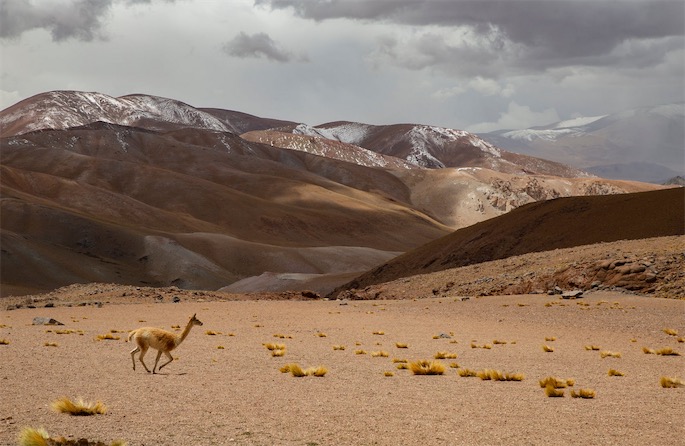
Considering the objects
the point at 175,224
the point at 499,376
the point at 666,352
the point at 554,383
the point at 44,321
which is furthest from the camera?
the point at 175,224

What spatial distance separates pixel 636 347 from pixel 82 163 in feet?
534

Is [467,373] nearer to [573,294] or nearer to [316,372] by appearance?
[316,372]

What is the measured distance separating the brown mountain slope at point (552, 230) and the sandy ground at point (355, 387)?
20888mm

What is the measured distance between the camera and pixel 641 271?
3362cm

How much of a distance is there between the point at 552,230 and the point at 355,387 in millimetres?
42472

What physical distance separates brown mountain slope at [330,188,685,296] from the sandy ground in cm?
2089

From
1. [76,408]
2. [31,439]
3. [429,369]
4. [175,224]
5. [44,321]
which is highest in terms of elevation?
[175,224]

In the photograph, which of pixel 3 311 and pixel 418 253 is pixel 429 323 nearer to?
pixel 3 311

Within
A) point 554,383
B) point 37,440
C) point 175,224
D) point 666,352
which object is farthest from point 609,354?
point 175,224

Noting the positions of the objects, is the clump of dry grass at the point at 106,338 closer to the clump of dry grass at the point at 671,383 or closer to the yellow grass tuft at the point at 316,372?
the yellow grass tuft at the point at 316,372

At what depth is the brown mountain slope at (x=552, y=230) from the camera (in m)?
47.6

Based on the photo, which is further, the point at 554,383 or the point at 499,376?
the point at 499,376

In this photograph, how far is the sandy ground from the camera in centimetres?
985

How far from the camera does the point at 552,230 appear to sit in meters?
53.5
